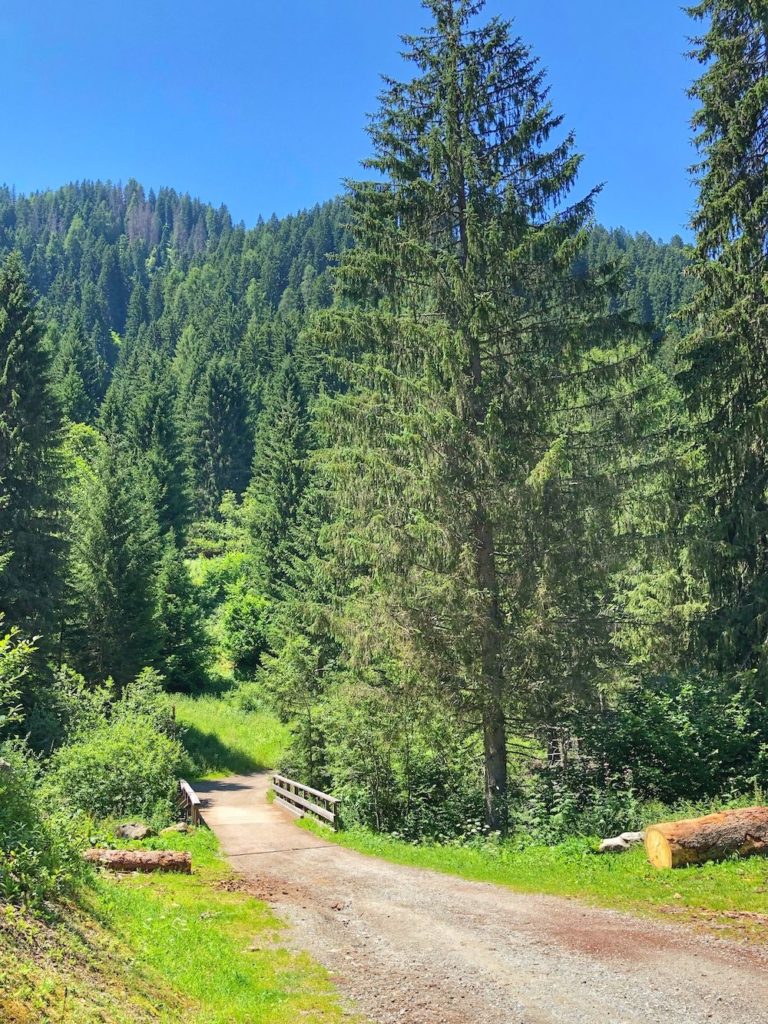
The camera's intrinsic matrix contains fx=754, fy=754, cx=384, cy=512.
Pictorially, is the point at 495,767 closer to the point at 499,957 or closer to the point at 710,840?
the point at 710,840

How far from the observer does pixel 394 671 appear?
622 inches

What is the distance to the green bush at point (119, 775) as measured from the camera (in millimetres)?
17781

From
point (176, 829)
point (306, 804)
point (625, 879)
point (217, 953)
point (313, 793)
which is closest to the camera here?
point (217, 953)

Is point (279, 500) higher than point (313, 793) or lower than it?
higher

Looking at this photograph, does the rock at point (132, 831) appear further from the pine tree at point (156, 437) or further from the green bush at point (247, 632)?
the pine tree at point (156, 437)

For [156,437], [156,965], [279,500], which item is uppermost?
[156,437]

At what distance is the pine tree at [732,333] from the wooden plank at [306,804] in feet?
30.9

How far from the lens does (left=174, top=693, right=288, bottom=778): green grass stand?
32906 millimetres

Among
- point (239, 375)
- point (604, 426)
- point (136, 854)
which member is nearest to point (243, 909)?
point (136, 854)

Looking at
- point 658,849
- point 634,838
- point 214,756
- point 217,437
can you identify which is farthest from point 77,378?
point 658,849

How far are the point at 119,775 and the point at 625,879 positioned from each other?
12.5 m

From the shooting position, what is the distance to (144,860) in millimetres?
12148

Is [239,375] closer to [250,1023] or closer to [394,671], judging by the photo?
[394,671]

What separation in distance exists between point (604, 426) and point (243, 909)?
1067cm
